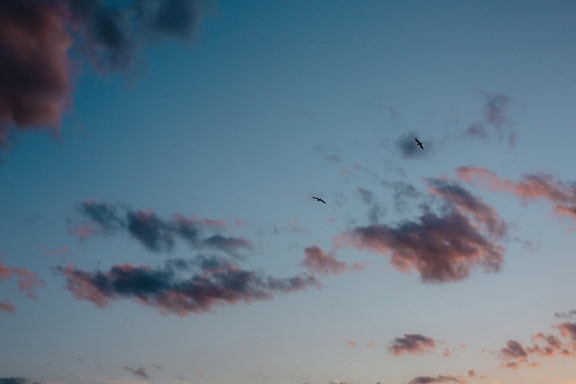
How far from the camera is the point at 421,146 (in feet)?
257

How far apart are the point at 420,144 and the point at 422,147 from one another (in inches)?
37.4

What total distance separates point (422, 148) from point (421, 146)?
62 cm

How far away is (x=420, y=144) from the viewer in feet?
258

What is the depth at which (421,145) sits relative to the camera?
258 ft

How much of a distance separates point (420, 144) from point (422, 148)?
3.38ft

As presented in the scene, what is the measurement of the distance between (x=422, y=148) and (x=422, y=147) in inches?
14.7

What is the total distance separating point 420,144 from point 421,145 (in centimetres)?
41

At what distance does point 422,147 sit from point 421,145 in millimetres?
558

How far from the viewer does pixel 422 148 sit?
258ft
